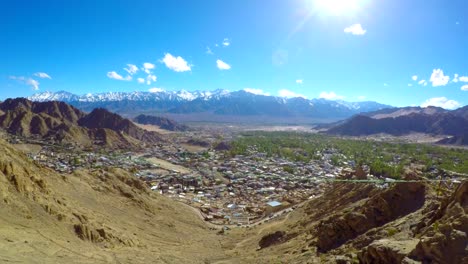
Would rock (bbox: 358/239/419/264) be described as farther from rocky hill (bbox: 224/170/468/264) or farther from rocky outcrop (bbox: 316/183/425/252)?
A: rocky outcrop (bbox: 316/183/425/252)

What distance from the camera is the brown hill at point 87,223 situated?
59.9 ft

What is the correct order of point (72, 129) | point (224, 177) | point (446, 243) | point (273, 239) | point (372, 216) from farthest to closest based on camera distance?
point (72, 129) → point (224, 177) → point (273, 239) → point (372, 216) → point (446, 243)

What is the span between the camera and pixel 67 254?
18047mm

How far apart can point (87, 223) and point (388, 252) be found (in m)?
18.9

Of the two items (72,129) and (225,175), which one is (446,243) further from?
(72,129)

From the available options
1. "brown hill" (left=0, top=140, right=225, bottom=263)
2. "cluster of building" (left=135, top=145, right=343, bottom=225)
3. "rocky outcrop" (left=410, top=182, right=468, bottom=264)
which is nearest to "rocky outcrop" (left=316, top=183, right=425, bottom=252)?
"rocky outcrop" (left=410, top=182, right=468, bottom=264)

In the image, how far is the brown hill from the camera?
1825 centimetres

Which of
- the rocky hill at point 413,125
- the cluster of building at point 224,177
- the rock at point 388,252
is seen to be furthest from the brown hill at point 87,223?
the rocky hill at point 413,125

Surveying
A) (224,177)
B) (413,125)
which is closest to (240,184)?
(224,177)

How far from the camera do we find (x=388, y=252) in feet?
41.3

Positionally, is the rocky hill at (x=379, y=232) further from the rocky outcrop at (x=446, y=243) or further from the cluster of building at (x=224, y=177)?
the cluster of building at (x=224, y=177)

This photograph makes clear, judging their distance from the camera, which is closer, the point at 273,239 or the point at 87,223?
the point at 87,223

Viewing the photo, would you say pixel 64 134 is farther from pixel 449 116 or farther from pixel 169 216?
pixel 449 116

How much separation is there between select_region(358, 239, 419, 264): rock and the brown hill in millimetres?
12584
